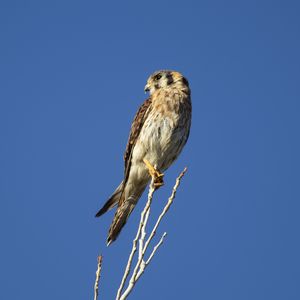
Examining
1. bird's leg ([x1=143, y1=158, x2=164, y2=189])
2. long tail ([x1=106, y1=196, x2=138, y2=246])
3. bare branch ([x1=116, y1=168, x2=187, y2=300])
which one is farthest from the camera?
long tail ([x1=106, y1=196, x2=138, y2=246])

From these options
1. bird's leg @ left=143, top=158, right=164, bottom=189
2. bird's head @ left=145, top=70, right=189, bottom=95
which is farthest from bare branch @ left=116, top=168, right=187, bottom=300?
bird's head @ left=145, top=70, right=189, bottom=95

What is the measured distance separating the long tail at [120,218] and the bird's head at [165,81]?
128 centimetres

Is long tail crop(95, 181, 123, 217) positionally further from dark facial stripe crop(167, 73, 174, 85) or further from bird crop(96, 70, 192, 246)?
dark facial stripe crop(167, 73, 174, 85)

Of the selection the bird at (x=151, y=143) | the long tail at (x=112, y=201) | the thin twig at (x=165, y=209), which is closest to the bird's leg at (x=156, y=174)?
the bird at (x=151, y=143)

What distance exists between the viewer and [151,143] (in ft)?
17.1

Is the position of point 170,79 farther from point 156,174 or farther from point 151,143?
point 156,174

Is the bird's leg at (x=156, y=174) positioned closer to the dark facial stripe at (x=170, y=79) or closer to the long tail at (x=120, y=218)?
the long tail at (x=120, y=218)

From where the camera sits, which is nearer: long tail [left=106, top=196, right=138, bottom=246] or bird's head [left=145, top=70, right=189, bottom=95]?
long tail [left=106, top=196, right=138, bottom=246]

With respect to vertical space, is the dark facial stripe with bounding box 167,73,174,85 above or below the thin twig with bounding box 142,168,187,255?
above

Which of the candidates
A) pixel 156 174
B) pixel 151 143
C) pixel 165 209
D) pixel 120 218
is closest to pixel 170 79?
pixel 151 143

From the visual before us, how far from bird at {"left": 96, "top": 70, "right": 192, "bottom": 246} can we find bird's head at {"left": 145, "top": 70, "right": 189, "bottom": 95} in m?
0.03

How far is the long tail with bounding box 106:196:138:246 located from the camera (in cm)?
511

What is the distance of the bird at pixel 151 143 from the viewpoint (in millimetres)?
5195

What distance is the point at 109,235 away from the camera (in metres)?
5.09
